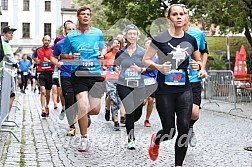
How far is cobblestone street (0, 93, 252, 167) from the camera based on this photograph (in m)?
6.26

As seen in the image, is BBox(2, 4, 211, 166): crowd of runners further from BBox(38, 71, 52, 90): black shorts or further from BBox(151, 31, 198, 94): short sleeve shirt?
BBox(38, 71, 52, 90): black shorts

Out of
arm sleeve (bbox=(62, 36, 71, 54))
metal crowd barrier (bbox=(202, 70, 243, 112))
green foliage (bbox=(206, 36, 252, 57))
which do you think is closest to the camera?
arm sleeve (bbox=(62, 36, 71, 54))

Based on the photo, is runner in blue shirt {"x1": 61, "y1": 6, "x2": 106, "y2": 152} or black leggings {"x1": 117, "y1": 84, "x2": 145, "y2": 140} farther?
black leggings {"x1": 117, "y1": 84, "x2": 145, "y2": 140}

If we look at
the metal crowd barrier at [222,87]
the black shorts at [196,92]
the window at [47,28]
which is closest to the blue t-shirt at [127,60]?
the black shorts at [196,92]

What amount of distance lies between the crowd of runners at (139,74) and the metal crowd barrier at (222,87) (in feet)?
14.7

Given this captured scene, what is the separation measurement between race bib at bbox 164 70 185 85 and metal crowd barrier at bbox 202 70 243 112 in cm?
859

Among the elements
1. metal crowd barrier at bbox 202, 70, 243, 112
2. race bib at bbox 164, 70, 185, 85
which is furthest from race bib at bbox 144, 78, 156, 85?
metal crowd barrier at bbox 202, 70, 243, 112

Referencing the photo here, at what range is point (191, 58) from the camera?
6.18 meters

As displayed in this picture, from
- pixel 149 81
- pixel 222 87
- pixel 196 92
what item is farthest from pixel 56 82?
pixel 196 92

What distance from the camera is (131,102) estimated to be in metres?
7.72

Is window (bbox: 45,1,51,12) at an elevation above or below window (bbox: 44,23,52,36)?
above

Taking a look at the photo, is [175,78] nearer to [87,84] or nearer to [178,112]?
[178,112]

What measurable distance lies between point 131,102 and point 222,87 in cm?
753

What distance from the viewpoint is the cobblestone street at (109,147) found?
626 centimetres
